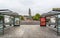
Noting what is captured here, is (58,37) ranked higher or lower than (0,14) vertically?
lower

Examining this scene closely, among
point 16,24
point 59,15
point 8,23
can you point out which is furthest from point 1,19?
point 16,24

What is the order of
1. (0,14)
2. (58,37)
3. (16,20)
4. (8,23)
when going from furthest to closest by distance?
(16,20)
(8,23)
(0,14)
(58,37)

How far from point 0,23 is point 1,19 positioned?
0.38 metres

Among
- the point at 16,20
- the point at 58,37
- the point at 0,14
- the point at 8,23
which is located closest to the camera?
the point at 58,37

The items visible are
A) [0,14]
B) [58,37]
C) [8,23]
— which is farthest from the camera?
[8,23]

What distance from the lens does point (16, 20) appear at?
1109 inches

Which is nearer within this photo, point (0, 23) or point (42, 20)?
point (0, 23)

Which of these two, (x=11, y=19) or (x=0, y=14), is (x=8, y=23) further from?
(x=0, y=14)

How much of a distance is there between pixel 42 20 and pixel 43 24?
101 cm

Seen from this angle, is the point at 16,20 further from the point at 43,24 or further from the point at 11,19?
the point at 43,24

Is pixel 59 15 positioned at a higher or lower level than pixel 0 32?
higher

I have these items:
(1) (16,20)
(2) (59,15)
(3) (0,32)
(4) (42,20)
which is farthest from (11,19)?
(2) (59,15)

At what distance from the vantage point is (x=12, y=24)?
28.8 meters

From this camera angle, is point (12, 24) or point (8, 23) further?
point (12, 24)
